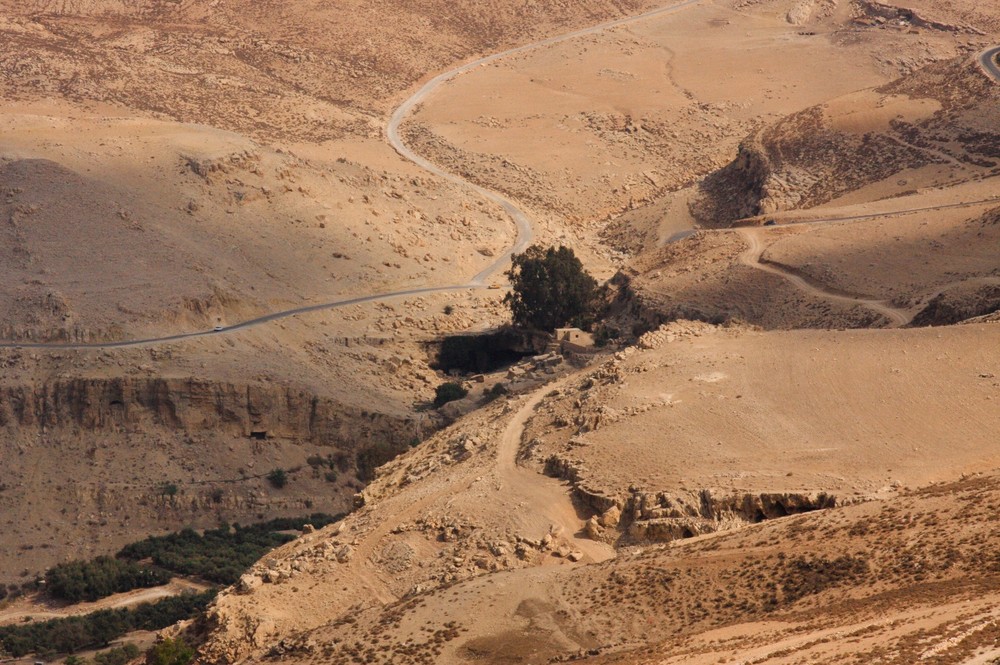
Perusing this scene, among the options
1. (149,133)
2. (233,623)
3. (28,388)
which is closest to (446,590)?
(233,623)

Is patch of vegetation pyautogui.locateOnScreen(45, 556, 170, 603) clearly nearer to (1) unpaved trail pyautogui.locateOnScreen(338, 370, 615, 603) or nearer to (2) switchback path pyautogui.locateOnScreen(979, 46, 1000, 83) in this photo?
(1) unpaved trail pyautogui.locateOnScreen(338, 370, 615, 603)

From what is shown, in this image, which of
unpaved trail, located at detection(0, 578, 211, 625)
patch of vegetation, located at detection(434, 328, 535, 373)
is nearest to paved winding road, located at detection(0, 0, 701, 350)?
patch of vegetation, located at detection(434, 328, 535, 373)

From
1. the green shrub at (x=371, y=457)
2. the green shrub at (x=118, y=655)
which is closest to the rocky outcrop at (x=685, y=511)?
the green shrub at (x=118, y=655)

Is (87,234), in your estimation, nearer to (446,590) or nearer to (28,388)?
(28,388)

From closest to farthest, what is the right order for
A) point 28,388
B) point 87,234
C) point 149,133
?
1. point 28,388
2. point 87,234
3. point 149,133

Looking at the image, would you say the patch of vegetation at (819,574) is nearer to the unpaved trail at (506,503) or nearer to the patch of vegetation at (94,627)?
the unpaved trail at (506,503)

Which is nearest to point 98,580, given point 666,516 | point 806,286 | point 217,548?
point 217,548

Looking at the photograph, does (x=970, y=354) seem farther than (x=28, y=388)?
No
